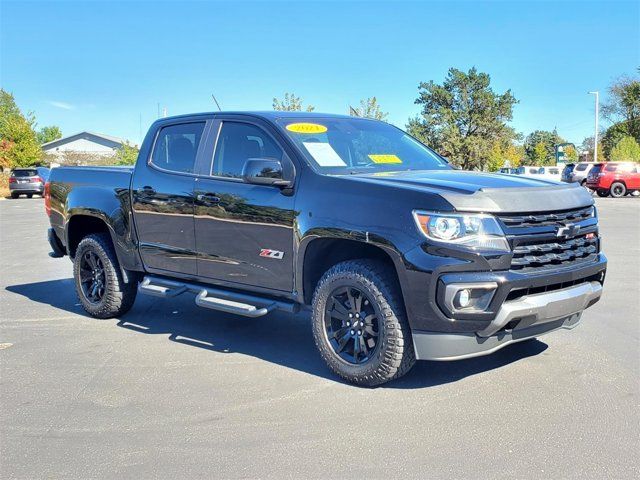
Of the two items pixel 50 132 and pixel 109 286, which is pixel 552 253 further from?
pixel 50 132

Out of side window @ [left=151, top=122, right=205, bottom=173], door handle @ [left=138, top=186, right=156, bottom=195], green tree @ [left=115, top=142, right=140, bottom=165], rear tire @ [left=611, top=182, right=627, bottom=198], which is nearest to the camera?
side window @ [left=151, top=122, right=205, bottom=173]

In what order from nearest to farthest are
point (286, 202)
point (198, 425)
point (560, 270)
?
point (198, 425)
point (560, 270)
point (286, 202)

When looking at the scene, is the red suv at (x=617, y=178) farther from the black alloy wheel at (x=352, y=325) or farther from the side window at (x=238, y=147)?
the black alloy wheel at (x=352, y=325)

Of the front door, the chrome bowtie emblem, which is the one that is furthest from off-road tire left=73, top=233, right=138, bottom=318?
the chrome bowtie emblem

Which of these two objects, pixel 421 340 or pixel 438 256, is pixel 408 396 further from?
pixel 438 256

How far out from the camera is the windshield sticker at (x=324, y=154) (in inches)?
189

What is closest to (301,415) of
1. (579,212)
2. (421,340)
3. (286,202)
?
(421,340)

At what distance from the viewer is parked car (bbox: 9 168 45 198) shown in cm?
3578

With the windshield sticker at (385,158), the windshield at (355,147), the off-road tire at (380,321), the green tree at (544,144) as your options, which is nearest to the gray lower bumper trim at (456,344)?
the off-road tire at (380,321)

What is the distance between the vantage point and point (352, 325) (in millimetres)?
4430

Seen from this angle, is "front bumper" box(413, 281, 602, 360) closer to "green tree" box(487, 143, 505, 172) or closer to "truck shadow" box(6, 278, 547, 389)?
"truck shadow" box(6, 278, 547, 389)

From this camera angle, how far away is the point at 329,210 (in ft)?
14.5

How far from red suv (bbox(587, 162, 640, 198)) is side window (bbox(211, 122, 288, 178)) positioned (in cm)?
2898

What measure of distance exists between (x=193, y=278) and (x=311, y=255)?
1453 mm
